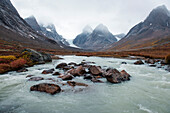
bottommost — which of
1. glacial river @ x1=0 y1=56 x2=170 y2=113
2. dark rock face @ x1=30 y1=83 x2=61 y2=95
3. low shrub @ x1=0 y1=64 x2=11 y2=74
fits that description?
glacial river @ x1=0 y1=56 x2=170 y2=113

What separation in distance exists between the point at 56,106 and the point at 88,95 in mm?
4003

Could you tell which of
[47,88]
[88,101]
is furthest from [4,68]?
[88,101]

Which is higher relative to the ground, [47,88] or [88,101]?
[47,88]

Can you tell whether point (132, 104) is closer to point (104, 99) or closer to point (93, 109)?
point (104, 99)

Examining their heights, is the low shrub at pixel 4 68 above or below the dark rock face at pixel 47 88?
above

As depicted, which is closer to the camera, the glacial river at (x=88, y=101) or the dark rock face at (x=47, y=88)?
the glacial river at (x=88, y=101)

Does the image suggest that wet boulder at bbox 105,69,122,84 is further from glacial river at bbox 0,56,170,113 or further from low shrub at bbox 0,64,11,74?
low shrub at bbox 0,64,11,74

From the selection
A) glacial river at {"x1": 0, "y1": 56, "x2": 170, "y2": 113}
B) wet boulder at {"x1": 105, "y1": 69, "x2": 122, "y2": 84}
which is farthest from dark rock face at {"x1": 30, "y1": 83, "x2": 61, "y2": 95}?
wet boulder at {"x1": 105, "y1": 69, "x2": 122, "y2": 84}

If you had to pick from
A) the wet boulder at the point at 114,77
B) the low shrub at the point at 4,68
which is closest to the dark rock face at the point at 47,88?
the wet boulder at the point at 114,77

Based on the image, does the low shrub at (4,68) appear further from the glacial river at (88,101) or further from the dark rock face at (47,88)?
the dark rock face at (47,88)

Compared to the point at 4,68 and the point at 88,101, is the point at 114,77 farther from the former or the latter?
the point at 4,68

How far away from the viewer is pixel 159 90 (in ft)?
47.8

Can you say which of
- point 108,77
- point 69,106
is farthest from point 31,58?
point 69,106

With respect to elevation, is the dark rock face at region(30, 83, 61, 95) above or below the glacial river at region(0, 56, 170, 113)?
above
